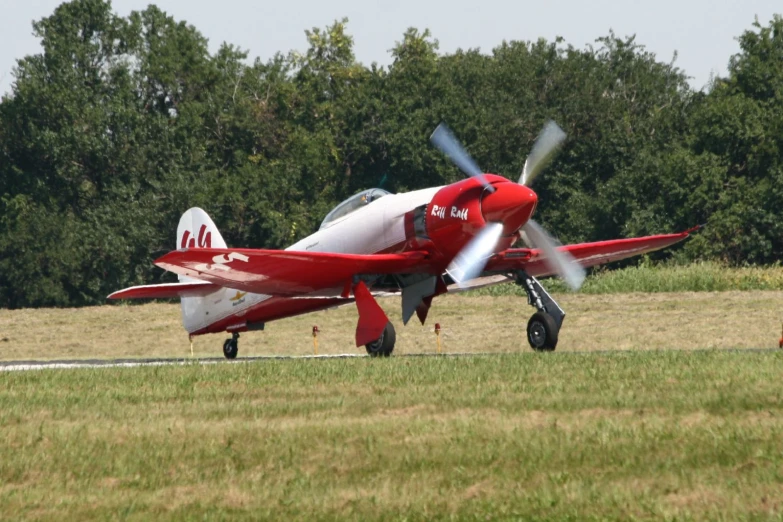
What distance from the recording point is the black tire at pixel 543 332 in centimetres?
2125

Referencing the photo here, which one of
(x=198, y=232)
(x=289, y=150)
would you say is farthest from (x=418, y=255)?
(x=289, y=150)

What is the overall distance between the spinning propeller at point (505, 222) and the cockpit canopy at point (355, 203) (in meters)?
1.59

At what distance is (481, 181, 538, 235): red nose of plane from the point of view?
65.5ft

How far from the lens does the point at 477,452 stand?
10.8 m

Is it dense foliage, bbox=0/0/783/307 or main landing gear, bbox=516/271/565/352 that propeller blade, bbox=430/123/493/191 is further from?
dense foliage, bbox=0/0/783/307

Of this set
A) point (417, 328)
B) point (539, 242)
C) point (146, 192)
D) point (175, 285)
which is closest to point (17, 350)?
point (417, 328)

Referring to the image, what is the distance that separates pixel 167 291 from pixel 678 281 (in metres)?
22.2

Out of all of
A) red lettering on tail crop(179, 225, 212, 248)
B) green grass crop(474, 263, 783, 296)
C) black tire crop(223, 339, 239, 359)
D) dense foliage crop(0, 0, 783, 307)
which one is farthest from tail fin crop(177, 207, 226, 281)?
dense foliage crop(0, 0, 783, 307)

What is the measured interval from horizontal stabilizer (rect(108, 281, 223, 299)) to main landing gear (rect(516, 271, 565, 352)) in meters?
6.76

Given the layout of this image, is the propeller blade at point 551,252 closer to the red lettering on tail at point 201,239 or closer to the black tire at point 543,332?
the black tire at point 543,332

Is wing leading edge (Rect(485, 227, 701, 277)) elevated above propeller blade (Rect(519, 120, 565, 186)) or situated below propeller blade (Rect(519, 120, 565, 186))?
below

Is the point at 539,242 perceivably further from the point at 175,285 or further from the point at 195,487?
the point at 195,487

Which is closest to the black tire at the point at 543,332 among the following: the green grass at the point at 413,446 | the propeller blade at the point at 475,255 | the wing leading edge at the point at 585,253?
the wing leading edge at the point at 585,253

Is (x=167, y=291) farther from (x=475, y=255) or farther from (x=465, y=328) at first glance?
(x=465, y=328)
